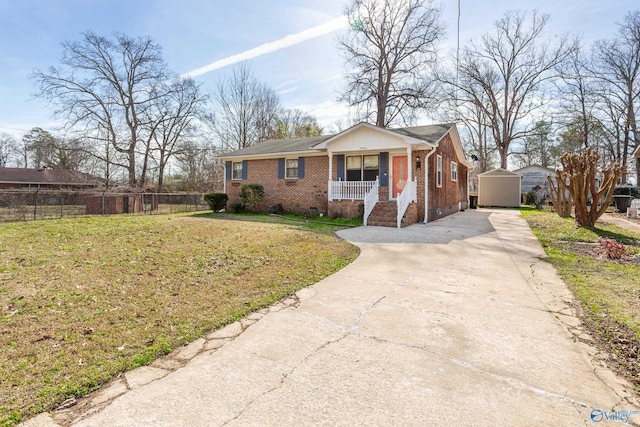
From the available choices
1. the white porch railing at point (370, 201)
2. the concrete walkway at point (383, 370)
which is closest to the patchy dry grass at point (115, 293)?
the concrete walkway at point (383, 370)

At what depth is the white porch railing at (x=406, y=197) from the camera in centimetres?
1157

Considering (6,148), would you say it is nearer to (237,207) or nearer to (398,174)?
(237,207)

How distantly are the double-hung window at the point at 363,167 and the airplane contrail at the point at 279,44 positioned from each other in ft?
24.5

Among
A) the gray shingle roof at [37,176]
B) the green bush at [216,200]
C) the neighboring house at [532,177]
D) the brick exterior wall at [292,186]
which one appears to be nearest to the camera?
the brick exterior wall at [292,186]

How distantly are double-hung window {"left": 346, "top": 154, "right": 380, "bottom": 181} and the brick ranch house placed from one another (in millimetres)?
13

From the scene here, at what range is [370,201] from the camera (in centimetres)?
1236

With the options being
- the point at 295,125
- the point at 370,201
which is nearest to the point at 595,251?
the point at 370,201

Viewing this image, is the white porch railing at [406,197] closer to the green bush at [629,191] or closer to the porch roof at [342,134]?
the porch roof at [342,134]

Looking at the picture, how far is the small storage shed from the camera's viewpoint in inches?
942

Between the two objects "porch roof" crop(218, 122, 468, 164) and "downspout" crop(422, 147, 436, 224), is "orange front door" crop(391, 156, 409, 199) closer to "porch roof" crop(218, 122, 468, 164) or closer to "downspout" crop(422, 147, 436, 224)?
"downspout" crop(422, 147, 436, 224)

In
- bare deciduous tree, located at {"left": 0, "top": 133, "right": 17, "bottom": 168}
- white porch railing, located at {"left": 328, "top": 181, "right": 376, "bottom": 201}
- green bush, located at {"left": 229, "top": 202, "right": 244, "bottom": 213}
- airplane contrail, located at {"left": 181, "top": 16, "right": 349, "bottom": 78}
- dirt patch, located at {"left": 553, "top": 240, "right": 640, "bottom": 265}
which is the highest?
airplane contrail, located at {"left": 181, "top": 16, "right": 349, "bottom": 78}

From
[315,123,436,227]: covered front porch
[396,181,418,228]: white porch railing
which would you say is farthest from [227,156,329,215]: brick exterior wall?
[396,181,418,228]: white porch railing

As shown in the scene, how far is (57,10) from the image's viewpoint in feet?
36.9

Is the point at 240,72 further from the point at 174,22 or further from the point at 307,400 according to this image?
the point at 307,400
